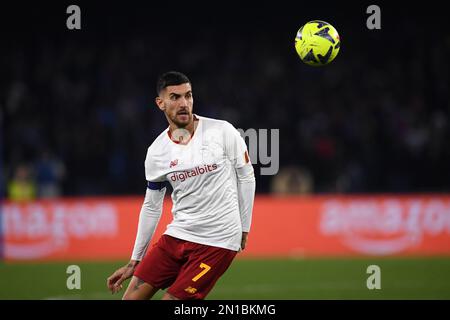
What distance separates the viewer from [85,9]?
22516mm

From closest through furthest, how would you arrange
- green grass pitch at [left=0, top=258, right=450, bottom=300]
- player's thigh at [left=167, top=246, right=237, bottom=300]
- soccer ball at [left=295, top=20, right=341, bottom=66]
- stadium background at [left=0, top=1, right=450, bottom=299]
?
player's thigh at [left=167, top=246, right=237, bottom=300]
soccer ball at [left=295, top=20, right=341, bottom=66]
green grass pitch at [left=0, top=258, right=450, bottom=300]
stadium background at [left=0, top=1, right=450, bottom=299]

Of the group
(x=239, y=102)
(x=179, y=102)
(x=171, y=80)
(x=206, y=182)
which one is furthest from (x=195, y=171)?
(x=239, y=102)

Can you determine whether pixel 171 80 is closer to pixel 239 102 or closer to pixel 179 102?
pixel 179 102

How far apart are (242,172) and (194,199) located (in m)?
0.44

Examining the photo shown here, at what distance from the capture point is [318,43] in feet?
25.0

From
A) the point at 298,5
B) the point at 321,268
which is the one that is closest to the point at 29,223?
the point at 321,268

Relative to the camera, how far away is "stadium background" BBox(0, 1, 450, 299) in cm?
1426

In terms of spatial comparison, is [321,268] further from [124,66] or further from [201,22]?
[201,22]

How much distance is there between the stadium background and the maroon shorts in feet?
13.7

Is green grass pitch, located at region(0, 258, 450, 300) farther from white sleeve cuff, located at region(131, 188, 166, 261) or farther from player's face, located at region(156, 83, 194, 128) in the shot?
player's face, located at region(156, 83, 194, 128)

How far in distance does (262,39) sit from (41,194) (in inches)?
315

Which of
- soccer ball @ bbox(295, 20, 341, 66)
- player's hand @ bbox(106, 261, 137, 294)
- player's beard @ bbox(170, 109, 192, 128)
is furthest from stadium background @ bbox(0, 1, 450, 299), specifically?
player's beard @ bbox(170, 109, 192, 128)

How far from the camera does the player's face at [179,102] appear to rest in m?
6.46

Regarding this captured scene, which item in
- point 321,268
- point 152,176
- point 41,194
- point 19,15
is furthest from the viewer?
Result: point 19,15
